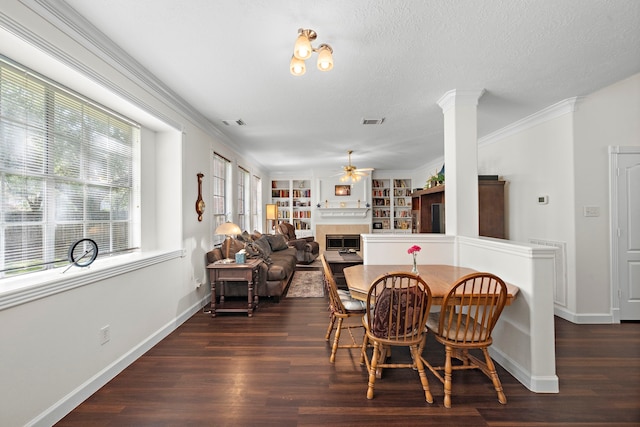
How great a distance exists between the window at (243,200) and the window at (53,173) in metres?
3.20

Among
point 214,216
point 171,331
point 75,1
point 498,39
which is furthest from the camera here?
point 214,216

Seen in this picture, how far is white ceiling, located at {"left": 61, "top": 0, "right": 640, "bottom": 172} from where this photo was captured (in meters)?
1.92

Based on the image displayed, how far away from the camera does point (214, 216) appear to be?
15.4 feet

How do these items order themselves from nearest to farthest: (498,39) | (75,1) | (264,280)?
(75,1) → (498,39) → (264,280)

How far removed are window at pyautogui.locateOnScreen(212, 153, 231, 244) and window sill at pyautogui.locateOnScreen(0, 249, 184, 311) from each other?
6.61 ft

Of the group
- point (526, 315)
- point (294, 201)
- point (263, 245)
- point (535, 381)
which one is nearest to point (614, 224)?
point (526, 315)

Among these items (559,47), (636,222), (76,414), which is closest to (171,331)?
(76,414)

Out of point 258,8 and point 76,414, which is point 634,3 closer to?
point 258,8

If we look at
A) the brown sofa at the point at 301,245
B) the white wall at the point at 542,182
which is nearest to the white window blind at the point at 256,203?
the brown sofa at the point at 301,245

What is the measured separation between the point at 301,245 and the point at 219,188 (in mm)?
3113

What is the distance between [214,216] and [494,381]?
13.6 ft

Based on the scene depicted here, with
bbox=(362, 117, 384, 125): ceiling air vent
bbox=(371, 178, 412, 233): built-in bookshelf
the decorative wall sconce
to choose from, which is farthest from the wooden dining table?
bbox=(371, 178, 412, 233): built-in bookshelf

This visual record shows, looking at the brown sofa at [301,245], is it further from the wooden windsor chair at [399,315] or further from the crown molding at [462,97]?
the wooden windsor chair at [399,315]

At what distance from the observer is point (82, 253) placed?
233 centimetres
